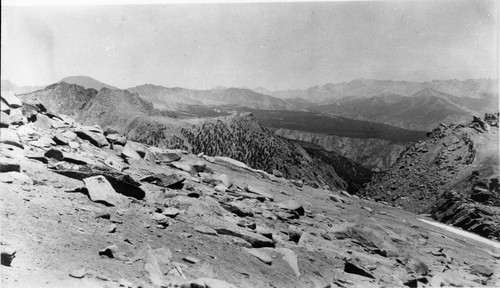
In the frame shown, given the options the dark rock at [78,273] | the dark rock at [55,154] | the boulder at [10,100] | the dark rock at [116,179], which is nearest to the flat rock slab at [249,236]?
the dark rock at [116,179]

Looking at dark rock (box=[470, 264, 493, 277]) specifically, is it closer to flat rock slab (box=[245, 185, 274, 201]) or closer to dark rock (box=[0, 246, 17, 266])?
flat rock slab (box=[245, 185, 274, 201])

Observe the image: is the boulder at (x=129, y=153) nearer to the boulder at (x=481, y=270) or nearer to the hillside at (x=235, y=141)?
the boulder at (x=481, y=270)

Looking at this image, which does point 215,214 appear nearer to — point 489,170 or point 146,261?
point 146,261

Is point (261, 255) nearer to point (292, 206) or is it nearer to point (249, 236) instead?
point (249, 236)

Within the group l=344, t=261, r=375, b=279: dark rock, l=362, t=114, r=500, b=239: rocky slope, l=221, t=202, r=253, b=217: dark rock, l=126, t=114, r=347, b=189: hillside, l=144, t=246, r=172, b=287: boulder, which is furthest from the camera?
l=126, t=114, r=347, b=189: hillside

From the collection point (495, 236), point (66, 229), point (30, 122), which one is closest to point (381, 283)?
point (66, 229)

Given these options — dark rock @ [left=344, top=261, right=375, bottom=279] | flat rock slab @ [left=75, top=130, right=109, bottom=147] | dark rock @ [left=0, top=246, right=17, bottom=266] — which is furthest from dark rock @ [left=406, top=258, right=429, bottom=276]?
flat rock slab @ [left=75, top=130, right=109, bottom=147]

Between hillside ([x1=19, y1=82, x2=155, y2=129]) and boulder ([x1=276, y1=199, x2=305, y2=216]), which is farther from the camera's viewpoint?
hillside ([x1=19, y1=82, x2=155, y2=129])
